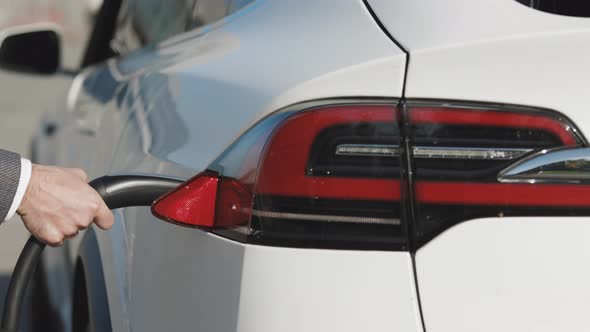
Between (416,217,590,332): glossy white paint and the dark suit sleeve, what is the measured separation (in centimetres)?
86

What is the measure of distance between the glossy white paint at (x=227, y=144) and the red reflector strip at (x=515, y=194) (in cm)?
14

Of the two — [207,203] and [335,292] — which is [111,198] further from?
[335,292]

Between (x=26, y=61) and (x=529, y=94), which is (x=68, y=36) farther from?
(x=529, y=94)

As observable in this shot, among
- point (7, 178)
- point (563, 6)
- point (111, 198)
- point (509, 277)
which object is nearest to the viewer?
point (509, 277)

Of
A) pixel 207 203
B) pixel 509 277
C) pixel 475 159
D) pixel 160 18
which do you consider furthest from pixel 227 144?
pixel 160 18


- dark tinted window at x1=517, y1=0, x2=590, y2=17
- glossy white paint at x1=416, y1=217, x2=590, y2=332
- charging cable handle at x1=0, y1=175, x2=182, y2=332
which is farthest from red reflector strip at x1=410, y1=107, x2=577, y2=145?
charging cable handle at x1=0, y1=175, x2=182, y2=332

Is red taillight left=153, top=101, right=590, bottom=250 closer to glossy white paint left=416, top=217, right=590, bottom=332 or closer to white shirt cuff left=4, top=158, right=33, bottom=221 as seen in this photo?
glossy white paint left=416, top=217, right=590, bottom=332

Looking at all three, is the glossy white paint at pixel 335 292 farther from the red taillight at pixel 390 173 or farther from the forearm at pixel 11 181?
the forearm at pixel 11 181

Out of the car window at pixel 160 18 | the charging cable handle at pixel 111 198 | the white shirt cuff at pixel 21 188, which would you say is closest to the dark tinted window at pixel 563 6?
the charging cable handle at pixel 111 198

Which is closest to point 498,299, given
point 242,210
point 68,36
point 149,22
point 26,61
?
point 242,210

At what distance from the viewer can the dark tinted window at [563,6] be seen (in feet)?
6.19

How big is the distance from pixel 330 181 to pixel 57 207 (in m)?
0.64

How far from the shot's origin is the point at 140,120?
2.66 m

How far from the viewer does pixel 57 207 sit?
6.88ft
